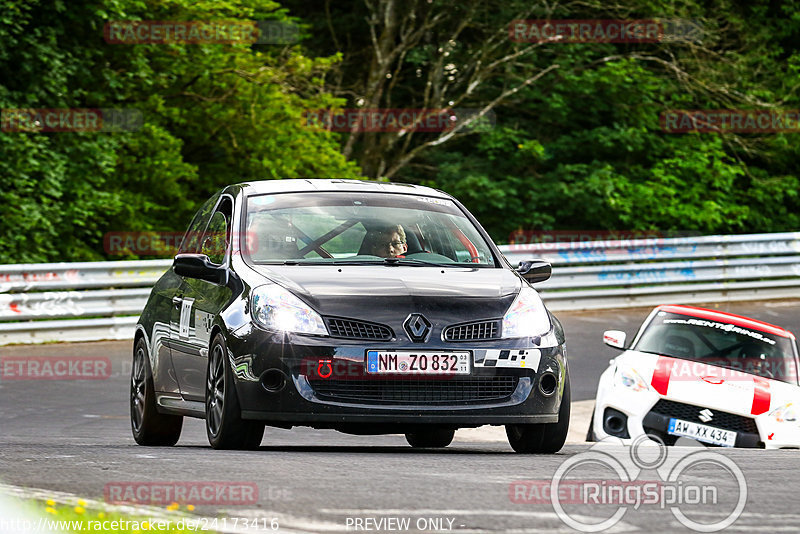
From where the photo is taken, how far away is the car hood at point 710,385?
12133mm

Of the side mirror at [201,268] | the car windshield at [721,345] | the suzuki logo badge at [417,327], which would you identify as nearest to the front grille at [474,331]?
the suzuki logo badge at [417,327]

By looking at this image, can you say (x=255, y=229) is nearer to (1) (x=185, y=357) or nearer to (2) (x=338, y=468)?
(1) (x=185, y=357)

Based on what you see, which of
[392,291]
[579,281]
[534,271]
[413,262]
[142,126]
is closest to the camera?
[392,291]

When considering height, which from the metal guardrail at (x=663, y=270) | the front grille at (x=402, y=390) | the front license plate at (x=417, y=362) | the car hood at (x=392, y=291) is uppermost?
the car hood at (x=392, y=291)

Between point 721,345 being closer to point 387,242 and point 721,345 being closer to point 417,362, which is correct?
point 387,242

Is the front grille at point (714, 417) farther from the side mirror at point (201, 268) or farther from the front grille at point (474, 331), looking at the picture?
the side mirror at point (201, 268)

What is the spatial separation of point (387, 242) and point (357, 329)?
1205 millimetres

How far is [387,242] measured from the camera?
9125 millimetres

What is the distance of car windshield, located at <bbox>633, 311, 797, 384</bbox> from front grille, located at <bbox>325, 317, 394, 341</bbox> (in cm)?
553

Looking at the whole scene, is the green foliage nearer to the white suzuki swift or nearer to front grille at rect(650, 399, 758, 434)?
the white suzuki swift

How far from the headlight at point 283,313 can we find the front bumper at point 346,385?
2.1 inches

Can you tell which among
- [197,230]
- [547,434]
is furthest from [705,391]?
[197,230]

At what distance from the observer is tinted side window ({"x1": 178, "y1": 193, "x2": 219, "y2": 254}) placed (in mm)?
10195

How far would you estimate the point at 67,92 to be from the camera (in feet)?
81.3
